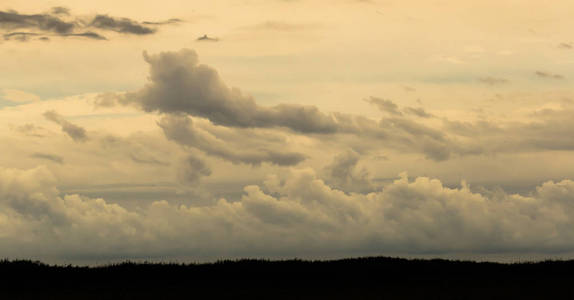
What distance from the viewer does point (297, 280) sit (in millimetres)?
57375

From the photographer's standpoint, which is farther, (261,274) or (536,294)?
(261,274)

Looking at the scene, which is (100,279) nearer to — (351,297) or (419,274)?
(351,297)

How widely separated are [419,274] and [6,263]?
33922 mm

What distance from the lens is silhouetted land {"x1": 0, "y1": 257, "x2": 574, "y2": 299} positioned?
49.3m

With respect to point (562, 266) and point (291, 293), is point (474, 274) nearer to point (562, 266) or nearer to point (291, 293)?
point (562, 266)

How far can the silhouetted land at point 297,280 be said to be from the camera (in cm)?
4928

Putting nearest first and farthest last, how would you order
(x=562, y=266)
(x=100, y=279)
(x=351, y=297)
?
(x=351, y=297) → (x=100, y=279) → (x=562, y=266)

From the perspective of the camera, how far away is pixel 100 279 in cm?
5794

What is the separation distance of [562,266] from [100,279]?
1551 inches

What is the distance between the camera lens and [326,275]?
193 feet

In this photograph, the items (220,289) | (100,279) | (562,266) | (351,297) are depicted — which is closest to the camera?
(351,297)

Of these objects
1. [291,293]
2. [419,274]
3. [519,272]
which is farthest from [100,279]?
[519,272]

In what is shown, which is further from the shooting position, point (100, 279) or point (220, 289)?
point (100, 279)

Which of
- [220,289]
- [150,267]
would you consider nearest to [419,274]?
[220,289]
